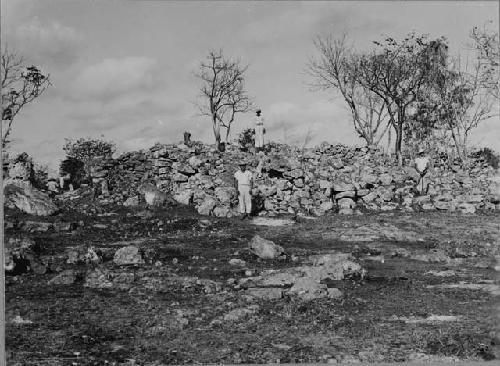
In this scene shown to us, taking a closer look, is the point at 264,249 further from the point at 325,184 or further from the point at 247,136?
the point at 247,136

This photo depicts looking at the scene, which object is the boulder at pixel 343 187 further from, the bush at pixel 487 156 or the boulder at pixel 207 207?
the bush at pixel 487 156

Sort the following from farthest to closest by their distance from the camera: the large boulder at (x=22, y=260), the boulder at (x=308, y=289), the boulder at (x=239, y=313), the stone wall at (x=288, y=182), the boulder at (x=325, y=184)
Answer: the boulder at (x=325, y=184), the stone wall at (x=288, y=182), the large boulder at (x=22, y=260), the boulder at (x=308, y=289), the boulder at (x=239, y=313)

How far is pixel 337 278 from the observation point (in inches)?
219

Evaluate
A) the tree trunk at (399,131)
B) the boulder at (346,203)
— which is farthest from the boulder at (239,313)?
the tree trunk at (399,131)

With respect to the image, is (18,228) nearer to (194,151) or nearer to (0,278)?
(0,278)

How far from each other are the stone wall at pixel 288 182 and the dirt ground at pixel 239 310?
153 inches

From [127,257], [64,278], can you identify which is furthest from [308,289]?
[64,278]

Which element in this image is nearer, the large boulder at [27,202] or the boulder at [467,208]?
the large boulder at [27,202]

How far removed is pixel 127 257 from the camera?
6.31m

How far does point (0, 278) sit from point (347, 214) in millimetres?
8367

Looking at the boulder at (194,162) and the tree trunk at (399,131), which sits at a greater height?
the tree trunk at (399,131)

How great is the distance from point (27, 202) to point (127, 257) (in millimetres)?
4037

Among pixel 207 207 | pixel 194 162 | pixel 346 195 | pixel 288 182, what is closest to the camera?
pixel 207 207

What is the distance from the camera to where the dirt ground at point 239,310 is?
3.94 metres
